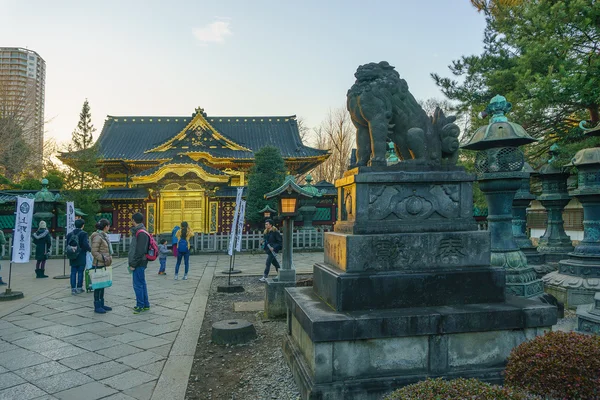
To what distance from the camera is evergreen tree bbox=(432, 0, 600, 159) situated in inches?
398

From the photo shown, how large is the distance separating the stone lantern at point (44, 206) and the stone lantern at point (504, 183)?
17.3 m

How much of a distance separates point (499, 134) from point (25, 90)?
38208 millimetres

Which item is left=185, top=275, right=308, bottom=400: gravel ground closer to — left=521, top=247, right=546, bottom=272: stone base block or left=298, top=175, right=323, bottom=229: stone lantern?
left=521, top=247, right=546, bottom=272: stone base block

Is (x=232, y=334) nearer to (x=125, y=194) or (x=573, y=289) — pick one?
(x=573, y=289)

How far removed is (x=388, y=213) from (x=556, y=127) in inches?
473

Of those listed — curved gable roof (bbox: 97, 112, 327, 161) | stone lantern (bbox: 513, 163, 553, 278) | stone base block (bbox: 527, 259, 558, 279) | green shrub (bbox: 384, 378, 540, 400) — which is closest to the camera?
green shrub (bbox: 384, 378, 540, 400)

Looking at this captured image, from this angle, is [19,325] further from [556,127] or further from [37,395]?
[556,127]

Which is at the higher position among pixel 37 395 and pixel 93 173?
pixel 93 173

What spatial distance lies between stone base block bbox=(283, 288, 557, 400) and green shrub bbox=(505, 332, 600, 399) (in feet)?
2.82

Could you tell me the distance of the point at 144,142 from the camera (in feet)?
89.1

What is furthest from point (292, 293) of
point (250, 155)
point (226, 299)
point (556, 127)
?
point (250, 155)

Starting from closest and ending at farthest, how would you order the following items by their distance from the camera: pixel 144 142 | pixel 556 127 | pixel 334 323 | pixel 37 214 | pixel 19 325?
pixel 334 323
pixel 19 325
pixel 556 127
pixel 37 214
pixel 144 142

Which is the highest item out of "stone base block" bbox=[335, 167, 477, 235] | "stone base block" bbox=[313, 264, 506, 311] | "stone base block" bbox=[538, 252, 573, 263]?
"stone base block" bbox=[335, 167, 477, 235]

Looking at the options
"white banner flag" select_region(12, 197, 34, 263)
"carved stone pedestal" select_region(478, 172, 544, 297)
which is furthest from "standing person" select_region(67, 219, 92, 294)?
"carved stone pedestal" select_region(478, 172, 544, 297)
